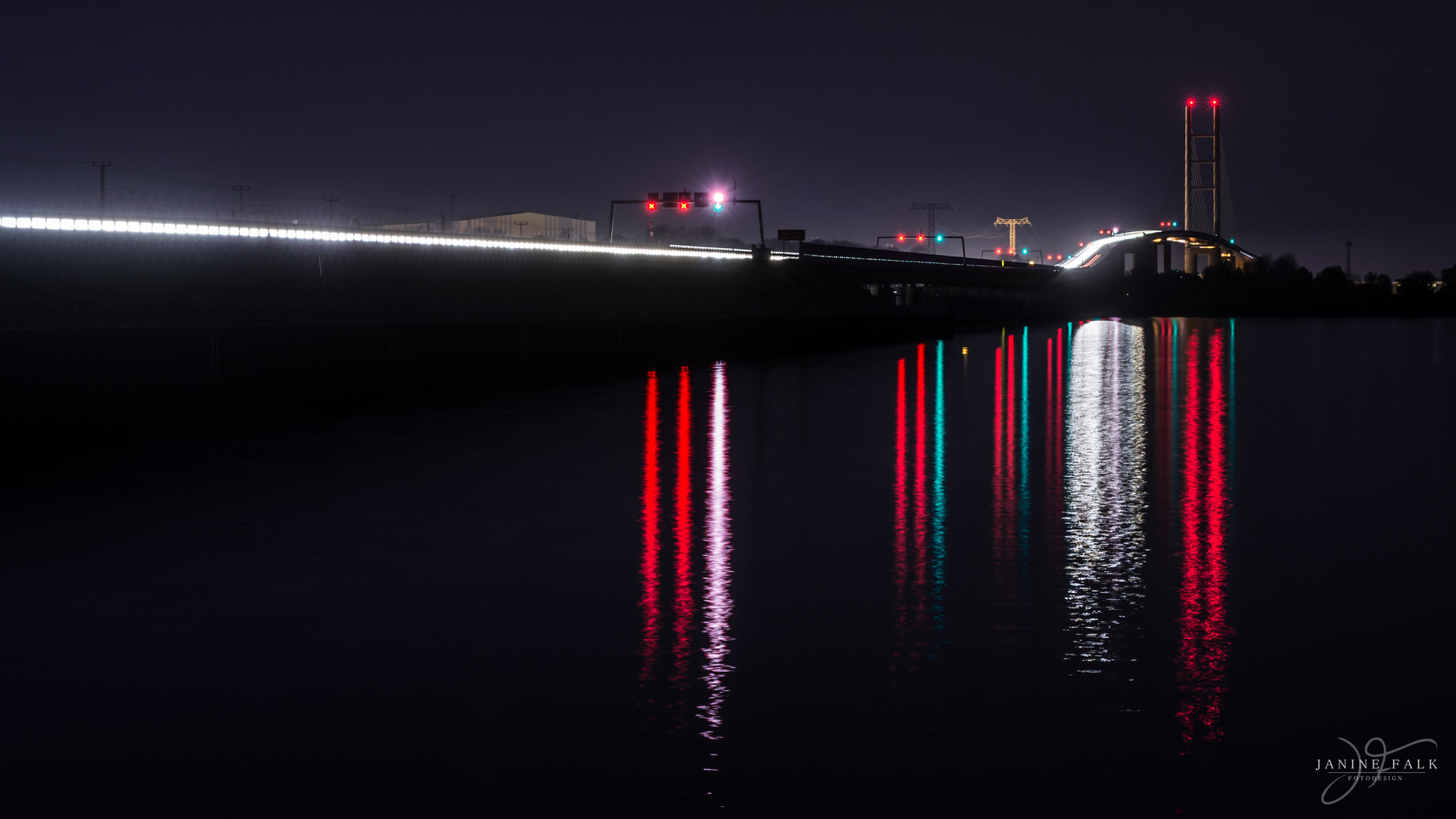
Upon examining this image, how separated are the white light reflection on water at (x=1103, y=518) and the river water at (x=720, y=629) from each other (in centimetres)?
9

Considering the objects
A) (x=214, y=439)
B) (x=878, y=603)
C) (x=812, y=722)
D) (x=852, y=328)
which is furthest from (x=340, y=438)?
(x=852, y=328)

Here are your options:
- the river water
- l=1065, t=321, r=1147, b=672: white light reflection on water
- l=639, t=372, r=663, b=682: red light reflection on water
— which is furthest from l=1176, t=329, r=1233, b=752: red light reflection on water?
l=639, t=372, r=663, b=682: red light reflection on water

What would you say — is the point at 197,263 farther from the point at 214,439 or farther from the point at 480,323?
the point at 214,439

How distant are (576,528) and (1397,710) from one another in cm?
951

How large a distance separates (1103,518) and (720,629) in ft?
24.9

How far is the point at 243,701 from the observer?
8.67 m

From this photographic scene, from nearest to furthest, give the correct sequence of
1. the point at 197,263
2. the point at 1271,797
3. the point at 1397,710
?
the point at 1271,797 < the point at 1397,710 < the point at 197,263

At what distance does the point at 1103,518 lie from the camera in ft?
54.1

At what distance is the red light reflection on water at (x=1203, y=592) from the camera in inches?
331

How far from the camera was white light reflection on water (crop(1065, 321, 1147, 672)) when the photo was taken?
1057cm
